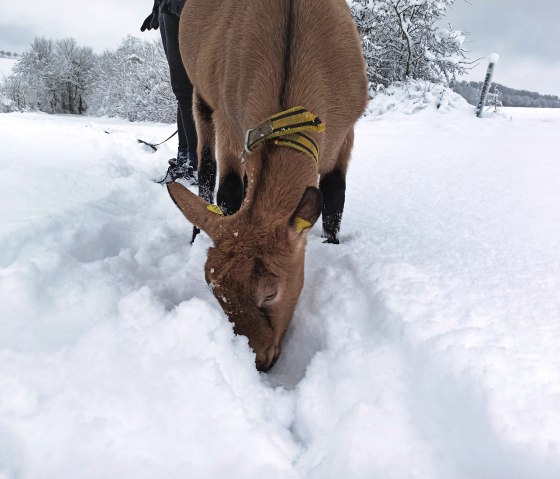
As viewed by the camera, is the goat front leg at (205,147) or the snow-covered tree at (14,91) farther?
the snow-covered tree at (14,91)

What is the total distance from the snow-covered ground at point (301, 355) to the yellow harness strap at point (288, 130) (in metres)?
0.73

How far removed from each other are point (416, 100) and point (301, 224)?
10027mm

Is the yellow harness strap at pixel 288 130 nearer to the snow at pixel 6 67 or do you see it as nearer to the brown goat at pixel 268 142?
the brown goat at pixel 268 142

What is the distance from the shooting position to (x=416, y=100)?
1041 cm

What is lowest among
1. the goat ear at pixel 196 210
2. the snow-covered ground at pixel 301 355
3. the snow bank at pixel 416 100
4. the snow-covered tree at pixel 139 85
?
the snow-covered tree at pixel 139 85

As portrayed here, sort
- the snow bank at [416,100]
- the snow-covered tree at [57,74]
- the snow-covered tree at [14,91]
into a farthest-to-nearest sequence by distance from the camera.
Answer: the snow-covered tree at [57,74] → the snow-covered tree at [14,91] → the snow bank at [416,100]

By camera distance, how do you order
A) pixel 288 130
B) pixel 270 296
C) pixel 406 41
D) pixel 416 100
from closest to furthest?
pixel 270 296, pixel 288 130, pixel 416 100, pixel 406 41

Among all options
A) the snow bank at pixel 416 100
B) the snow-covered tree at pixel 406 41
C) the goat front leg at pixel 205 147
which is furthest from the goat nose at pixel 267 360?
the snow-covered tree at pixel 406 41

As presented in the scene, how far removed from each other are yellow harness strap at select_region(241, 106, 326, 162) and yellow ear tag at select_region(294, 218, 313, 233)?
0.43m

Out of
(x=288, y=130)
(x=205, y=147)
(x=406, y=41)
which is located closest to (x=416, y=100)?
(x=406, y=41)

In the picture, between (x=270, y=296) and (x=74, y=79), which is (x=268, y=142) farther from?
(x=74, y=79)

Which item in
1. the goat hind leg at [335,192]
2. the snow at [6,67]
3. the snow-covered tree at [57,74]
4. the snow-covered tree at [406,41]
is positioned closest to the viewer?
the goat hind leg at [335,192]

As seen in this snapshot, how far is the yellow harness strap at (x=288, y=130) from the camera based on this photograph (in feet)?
6.08

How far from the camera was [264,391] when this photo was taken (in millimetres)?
1551
